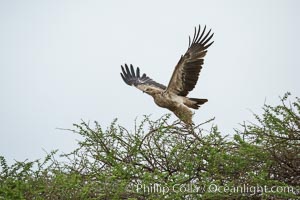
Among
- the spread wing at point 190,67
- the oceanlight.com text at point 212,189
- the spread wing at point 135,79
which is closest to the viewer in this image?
the oceanlight.com text at point 212,189

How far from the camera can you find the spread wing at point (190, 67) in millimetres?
8461

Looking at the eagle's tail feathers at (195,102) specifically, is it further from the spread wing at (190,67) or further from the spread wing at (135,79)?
the spread wing at (135,79)

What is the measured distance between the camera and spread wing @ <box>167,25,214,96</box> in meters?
8.46

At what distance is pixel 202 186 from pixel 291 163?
0.80m

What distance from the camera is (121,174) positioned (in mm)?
5633

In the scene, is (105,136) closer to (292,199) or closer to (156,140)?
(156,140)

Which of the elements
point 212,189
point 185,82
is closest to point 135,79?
point 185,82

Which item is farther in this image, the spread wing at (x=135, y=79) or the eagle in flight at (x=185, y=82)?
the spread wing at (x=135, y=79)

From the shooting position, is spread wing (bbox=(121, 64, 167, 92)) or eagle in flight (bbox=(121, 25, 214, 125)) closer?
eagle in flight (bbox=(121, 25, 214, 125))

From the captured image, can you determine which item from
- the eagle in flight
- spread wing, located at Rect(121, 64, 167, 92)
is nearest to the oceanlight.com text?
the eagle in flight

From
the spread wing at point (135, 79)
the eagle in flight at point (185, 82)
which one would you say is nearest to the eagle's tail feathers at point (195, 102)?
the eagle in flight at point (185, 82)

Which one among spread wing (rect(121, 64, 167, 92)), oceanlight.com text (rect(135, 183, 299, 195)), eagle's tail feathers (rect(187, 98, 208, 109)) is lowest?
oceanlight.com text (rect(135, 183, 299, 195))

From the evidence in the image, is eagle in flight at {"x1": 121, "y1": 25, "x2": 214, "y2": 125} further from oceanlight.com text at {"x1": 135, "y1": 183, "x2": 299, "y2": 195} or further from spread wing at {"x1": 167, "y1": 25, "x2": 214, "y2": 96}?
oceanlight.com text at {"x1": 135, "y1": 183, "x2": 299, "y2": 195}

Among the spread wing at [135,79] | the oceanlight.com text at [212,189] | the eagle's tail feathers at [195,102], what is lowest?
the oceanlight.com text at [212,189]
